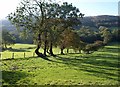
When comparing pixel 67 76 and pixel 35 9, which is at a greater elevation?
pixel 35 9

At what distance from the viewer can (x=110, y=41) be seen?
5261 inches

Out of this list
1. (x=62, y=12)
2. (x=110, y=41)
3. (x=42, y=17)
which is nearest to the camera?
(x=42, y=17)

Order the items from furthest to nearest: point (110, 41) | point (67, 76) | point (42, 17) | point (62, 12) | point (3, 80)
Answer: point (110, 41) → point (62, 12) → point (42, 17) → point (67, 76) → point (3, 80)

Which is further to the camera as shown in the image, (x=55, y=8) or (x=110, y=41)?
(x=110, y=41)

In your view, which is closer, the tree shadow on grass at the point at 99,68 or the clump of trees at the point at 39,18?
the tree shadow on grass at the point at 99,68

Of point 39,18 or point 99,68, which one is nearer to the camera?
point 99,68

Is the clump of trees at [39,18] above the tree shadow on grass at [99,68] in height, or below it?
above

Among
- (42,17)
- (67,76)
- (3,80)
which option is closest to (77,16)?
(42,17)

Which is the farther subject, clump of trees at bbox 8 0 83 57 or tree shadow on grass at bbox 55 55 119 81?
clump of trees at bbox 8 0 83 57

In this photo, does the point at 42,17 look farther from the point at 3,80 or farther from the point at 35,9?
the point at 3,80

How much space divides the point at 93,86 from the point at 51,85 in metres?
3.62

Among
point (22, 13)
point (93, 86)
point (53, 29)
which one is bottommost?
point (93, 86)

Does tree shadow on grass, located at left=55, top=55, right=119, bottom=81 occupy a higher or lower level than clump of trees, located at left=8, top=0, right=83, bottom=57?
lower

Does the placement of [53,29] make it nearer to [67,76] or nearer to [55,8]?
[55,8]
